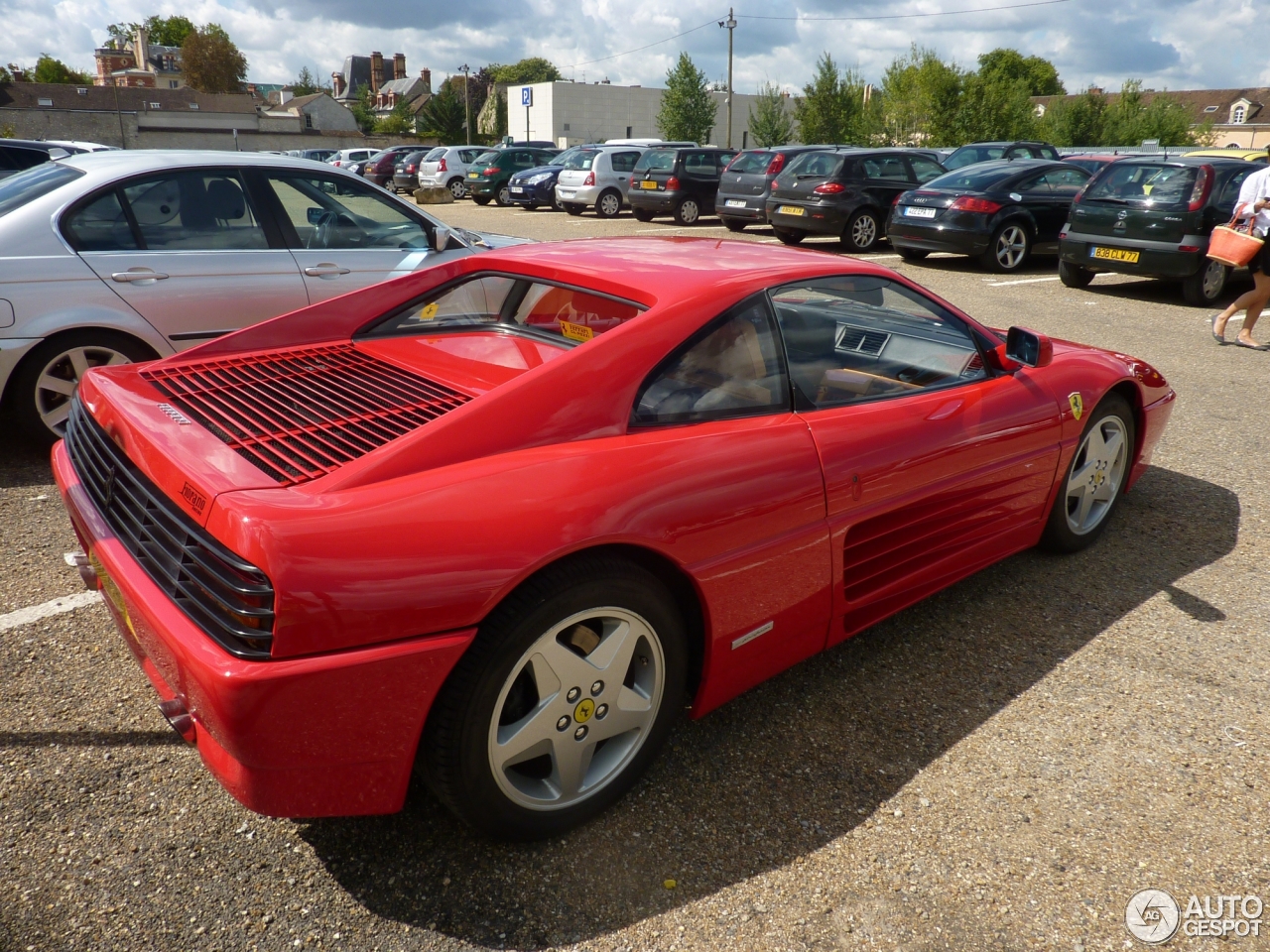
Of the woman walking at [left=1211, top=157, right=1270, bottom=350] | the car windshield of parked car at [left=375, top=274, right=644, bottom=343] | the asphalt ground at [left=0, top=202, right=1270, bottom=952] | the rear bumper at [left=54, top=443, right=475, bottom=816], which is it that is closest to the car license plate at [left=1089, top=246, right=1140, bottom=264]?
the woman walking at [left=1211, top=157, right=1270, bottom=350]

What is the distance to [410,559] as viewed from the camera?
1873 mm

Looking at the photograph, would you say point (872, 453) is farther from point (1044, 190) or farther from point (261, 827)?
point (1044, 190)

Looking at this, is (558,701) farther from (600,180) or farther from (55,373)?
(600,180)

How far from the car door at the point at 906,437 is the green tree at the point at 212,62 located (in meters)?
111

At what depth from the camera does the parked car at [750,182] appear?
15.6 metres

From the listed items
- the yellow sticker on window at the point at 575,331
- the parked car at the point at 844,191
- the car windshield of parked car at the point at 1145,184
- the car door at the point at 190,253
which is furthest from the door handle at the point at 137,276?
the parked car at the point at 844,191

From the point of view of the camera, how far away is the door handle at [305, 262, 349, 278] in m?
5.25

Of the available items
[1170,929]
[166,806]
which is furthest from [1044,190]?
[166,806]

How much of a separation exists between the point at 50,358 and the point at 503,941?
3.92 meters

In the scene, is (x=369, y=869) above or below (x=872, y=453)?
below

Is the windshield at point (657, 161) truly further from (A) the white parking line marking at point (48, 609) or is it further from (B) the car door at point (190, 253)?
(A) the white parking line marking at point (48, 609)

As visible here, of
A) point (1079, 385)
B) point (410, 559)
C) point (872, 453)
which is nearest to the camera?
point (410, 559)

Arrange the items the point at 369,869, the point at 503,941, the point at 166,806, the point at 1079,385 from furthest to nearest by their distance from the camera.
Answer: the point at 1079,385 < the point at 166,806 < the point at 369,869 < the point at 503,941

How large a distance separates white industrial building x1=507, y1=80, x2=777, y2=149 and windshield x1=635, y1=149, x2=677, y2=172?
42.1 metres
